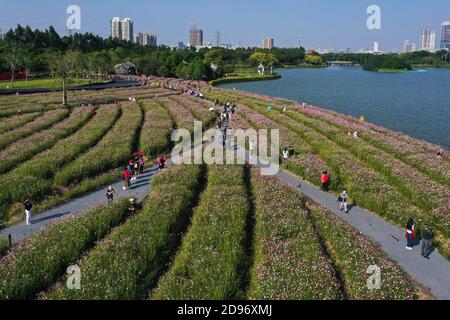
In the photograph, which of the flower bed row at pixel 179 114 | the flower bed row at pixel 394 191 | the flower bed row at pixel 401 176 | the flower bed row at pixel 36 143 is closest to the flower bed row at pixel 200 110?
the flower bed row at pixel 179 114

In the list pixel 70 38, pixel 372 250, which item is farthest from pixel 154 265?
pixel 70 38

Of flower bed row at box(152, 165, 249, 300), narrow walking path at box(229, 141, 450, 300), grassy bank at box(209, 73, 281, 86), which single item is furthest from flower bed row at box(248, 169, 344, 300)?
grassy bank at box(209, 73, 281, 86)

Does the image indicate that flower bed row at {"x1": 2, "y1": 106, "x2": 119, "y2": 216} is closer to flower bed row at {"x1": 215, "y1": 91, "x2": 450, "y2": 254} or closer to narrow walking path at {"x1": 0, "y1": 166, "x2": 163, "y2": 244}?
narrow walking path at {"x1": 0, "y1": 166, "x2": 163, "y2": 244}

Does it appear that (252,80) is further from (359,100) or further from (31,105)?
(31,105)

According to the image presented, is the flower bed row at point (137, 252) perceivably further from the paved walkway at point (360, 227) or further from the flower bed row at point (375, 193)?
the flower bed row at point (375, 193)

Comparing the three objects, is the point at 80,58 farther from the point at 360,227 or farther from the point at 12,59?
the point at 360,227
